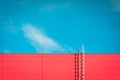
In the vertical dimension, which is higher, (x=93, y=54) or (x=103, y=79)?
(x=93, y=54)

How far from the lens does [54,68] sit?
1090 cm

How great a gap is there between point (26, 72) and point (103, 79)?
7.69 feet

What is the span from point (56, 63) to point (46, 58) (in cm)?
35

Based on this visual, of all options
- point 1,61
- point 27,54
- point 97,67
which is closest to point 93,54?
point 97,67

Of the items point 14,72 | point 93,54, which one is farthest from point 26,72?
point 93,54

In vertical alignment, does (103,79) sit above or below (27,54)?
below

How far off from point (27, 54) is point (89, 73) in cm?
197

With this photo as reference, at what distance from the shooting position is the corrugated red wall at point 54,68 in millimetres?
10852

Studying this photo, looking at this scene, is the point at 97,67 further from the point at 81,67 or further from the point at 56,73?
the point at 56,73

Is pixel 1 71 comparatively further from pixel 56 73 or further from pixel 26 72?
pixel 56 73

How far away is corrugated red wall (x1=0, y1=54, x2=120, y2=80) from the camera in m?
10.9

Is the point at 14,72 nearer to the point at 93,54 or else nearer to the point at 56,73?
the point at 56,73

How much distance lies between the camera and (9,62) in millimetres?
10914

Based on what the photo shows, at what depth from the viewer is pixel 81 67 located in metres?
10.9
